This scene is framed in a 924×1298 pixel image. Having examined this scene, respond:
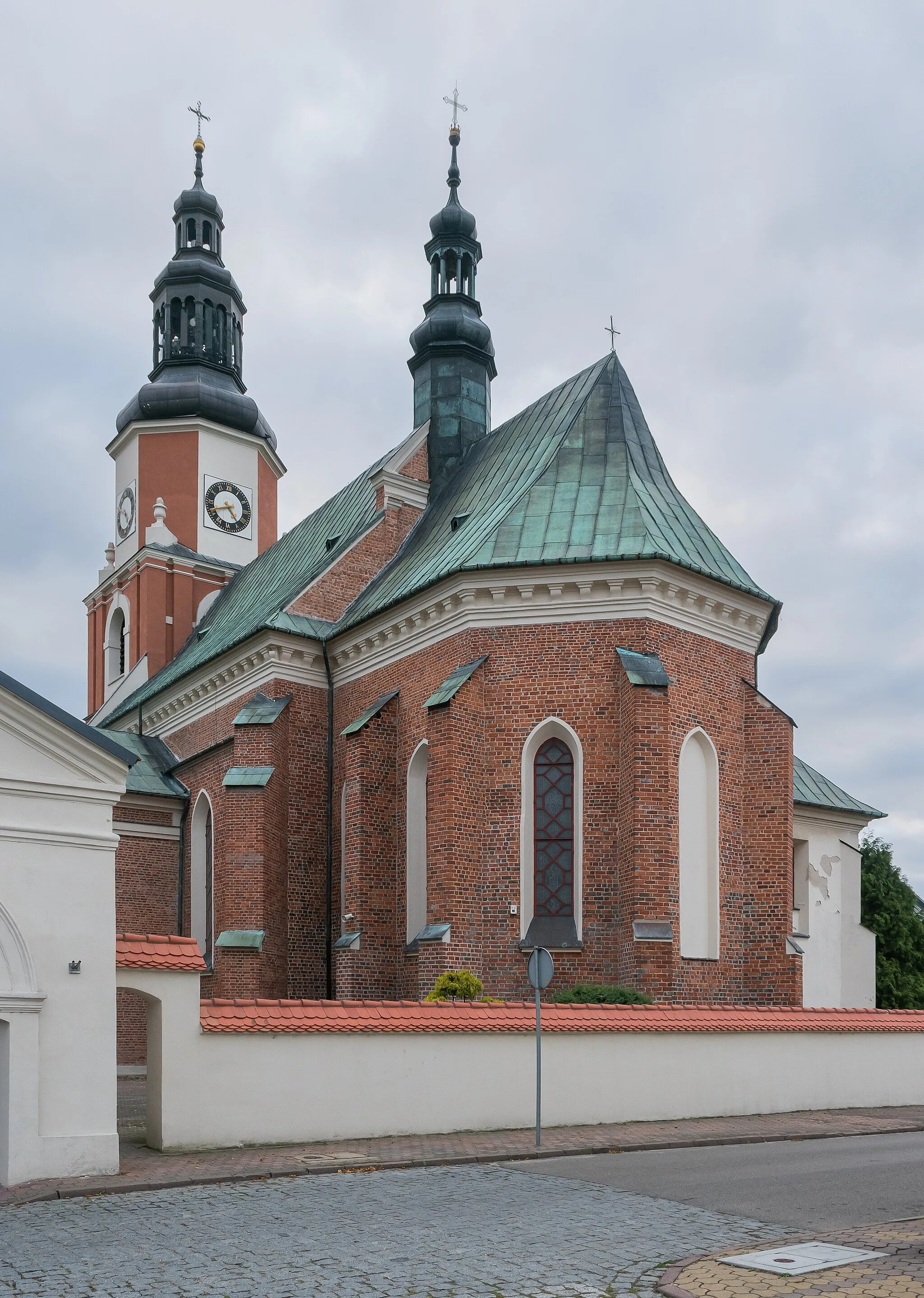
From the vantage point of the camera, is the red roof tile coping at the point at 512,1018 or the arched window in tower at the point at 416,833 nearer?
the red roof tile coping at the point at 512,1018

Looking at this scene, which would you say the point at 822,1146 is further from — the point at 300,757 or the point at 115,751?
the point at 300,757

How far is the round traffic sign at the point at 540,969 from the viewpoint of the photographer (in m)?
14.2

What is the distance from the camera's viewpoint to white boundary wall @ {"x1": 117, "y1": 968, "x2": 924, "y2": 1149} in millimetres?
13133

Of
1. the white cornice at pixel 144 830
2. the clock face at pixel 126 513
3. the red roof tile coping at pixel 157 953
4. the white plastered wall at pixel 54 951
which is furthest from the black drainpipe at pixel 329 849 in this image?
the clock face at pixel 126 513

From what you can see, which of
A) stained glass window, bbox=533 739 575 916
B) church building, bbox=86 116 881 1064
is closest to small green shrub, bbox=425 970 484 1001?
church building, bbox=86 116 881 1064

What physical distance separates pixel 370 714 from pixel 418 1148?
10746 mm

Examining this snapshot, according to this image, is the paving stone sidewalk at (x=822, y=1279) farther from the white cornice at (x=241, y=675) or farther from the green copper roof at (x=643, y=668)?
the white cornice at (x=241, y=675)

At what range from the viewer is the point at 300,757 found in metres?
25.3

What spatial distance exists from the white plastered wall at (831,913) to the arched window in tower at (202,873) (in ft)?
40.6

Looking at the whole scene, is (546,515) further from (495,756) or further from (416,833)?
(416,833)

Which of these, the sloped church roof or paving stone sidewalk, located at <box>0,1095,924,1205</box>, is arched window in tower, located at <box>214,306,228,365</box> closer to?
the sloped church roof

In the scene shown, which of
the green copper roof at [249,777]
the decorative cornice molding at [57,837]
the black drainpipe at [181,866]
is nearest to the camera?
the decorative cornice molding at [57,837]

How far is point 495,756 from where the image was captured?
2116cm

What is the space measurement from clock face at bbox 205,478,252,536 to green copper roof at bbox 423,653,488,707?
16.7 metres
